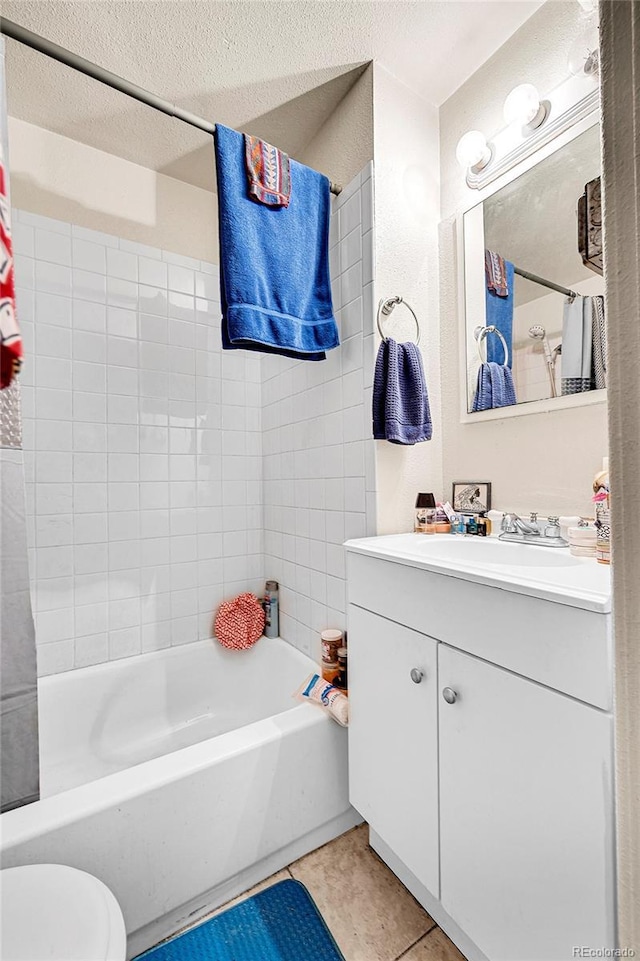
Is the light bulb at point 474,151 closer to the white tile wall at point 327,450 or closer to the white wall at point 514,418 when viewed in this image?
the white wall at point 514,418

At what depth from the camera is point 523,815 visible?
2.38 ft

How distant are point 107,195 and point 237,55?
0.73 m

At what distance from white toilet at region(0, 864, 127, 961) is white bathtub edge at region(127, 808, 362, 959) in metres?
0.37

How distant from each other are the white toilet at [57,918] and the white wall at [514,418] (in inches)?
49.9

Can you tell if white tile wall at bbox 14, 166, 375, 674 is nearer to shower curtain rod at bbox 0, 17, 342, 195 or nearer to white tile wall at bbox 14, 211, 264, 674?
white tile wall at bbox 14, 211, 264, 674

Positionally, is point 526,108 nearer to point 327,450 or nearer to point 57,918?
point 327,450

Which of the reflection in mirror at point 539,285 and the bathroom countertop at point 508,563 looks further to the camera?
the reflection in mirror at point 539,285

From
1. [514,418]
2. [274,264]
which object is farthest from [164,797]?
[274,264]

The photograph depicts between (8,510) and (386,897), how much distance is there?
133cm

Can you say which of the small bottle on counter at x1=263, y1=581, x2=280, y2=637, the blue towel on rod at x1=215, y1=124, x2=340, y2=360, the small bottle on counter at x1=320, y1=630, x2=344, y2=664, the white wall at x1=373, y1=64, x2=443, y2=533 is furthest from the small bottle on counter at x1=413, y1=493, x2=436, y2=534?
the small bottle on counter at x1=263, y1=581, x2=280, y2=637

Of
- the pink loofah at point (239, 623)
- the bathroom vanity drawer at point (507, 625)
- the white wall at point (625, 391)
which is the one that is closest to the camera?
the white wall at point (625, 391)

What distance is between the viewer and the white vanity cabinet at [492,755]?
637 mm

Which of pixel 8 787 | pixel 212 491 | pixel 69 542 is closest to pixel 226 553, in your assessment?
pixel 212 491

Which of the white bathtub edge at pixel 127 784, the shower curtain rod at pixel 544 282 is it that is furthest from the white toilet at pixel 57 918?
the shower curtain rod at pixel 544 282
